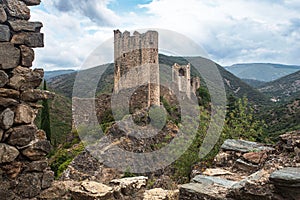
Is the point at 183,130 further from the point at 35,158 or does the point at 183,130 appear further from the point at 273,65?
the point at 273,65

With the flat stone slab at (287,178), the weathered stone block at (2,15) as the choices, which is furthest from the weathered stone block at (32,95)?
the flat stone slab at (287,178)

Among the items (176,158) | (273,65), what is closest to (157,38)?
(176,158)

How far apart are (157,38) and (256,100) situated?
45783mm

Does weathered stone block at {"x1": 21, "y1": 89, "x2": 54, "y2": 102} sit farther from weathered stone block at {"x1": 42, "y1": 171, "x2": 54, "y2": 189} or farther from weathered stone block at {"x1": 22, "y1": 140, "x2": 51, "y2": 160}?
weathered stone block at {"x1": 42, "y1": 171, "x2": 54, "y2": 189}

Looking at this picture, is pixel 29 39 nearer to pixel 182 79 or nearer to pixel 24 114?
pixel 24 114

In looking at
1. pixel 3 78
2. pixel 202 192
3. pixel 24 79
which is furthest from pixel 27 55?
pixel 202 192

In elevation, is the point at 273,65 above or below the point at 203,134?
above

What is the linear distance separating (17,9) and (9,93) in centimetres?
113

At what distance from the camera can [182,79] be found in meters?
32.2

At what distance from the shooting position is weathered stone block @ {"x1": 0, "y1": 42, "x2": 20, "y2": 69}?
12.8 ft

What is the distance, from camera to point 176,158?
37.0 feet

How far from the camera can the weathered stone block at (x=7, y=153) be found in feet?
12.4

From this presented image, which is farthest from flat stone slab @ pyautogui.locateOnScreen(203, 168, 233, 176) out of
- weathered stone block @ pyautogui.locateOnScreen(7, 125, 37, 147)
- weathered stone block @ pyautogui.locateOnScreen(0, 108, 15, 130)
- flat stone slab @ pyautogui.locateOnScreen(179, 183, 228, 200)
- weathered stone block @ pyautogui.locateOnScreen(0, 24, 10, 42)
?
weathered stone block @ pyautogui.locateOnScreen(0, 24, 10, 42)

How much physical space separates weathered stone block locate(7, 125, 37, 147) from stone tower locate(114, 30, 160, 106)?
16.1 meters
